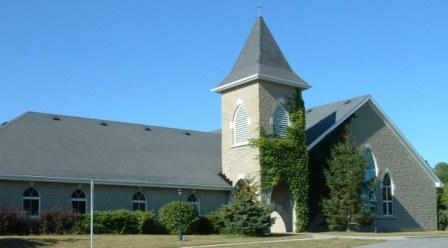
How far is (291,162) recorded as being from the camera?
36.7m

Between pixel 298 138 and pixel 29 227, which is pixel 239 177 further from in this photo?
pixel 29 227

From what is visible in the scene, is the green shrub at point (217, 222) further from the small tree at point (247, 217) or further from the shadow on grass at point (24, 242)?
the shadow on grass at point (24, 242)

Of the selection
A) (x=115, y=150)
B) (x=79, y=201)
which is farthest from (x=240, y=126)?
(x=79, y=201)

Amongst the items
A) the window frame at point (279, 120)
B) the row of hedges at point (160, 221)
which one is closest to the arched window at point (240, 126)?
the window frame at point (279, 120)

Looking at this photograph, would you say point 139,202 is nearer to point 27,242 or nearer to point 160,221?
point 160,221

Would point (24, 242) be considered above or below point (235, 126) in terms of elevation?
below

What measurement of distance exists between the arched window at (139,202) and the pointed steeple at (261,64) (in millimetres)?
8393

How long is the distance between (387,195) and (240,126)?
38.4ft

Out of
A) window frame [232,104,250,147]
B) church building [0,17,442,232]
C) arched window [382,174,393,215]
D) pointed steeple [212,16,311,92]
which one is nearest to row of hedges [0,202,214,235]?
church building [0,17,442,232]

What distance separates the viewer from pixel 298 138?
37.2 meters

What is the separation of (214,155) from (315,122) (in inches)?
272

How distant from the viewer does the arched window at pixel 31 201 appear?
1209 inches

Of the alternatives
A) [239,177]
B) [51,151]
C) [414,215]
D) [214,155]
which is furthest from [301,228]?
[51,151]

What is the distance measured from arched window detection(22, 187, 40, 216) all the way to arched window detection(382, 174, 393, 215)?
2223 centimetres
